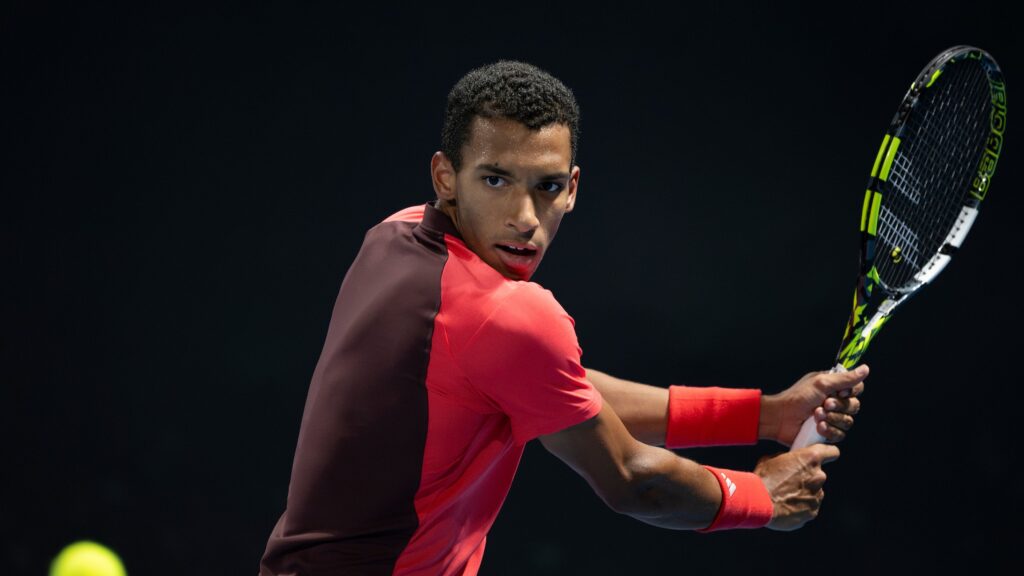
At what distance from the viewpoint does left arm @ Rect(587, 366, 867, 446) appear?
250cm

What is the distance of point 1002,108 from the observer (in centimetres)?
270

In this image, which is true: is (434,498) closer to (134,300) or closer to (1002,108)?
(1002,108)

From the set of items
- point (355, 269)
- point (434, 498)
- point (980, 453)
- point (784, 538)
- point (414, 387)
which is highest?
point (355, 269)

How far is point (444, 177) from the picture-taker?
2.08m

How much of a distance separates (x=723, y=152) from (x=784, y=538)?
1.10 meters

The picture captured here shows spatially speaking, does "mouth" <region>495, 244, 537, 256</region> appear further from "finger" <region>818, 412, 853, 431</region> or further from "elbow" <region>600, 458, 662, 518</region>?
"finger" <region>818, 412, 853, 431</region>

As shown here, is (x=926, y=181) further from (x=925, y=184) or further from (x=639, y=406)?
(x=639, y=406)

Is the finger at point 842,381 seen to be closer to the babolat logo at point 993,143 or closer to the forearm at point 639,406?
the forearm at point 639,406

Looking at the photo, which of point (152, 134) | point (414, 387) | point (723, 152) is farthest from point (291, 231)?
point (414, 387)

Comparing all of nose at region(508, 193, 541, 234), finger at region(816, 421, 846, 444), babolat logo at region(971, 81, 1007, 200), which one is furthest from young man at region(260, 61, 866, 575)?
babolat logo at region(971, 81, 1007, 200)

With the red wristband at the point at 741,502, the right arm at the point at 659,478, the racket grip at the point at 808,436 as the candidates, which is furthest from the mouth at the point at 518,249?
the racket grip at the point at 808,436

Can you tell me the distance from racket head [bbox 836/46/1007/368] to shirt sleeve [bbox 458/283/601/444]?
84 centimetres

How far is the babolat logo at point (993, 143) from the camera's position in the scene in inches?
106

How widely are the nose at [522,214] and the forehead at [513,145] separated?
52 millimetres
